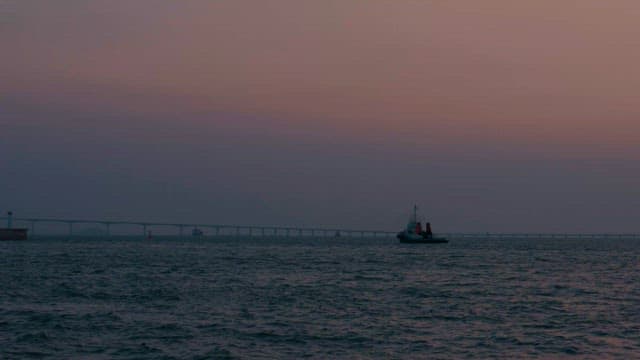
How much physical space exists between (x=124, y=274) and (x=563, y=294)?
41778mm

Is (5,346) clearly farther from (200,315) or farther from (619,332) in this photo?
(619,332)

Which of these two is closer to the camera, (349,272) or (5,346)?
(5,346)

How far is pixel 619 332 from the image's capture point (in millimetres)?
41156

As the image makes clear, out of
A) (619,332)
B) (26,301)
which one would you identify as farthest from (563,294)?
(26,301)

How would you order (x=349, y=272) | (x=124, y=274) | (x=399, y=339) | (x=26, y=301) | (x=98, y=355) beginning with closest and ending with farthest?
Result: (x=98, y=355), (x=399, y=339), (x=26, y=301), (x=124, y=274), (x=349, y=272)

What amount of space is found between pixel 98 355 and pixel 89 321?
10211 mm

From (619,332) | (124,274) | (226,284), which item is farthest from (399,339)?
(124,274)

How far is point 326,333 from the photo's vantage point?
40.1m

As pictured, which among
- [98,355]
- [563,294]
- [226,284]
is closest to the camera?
[98,355]

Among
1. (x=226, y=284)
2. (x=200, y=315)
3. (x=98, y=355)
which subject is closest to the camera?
(x=98, y=355)

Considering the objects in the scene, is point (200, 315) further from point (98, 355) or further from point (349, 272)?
point (349, 272)

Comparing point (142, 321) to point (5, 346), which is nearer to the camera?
point (5, 346)

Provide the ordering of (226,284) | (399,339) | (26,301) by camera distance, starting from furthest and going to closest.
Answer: (226,284)
(26,301)
(399,339)

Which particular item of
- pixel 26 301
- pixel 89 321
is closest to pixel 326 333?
pixel 89 321
